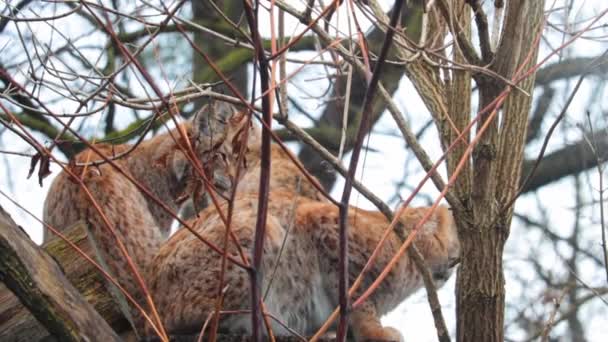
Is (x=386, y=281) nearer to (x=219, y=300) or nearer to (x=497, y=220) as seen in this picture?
(x=497, y=220)

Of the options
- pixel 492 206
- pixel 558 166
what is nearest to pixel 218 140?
pixel 492 206

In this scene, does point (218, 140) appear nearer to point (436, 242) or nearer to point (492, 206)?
point (436, 242)

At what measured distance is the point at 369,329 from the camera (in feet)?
14.9

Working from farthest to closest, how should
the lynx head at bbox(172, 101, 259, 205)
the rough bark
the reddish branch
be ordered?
1. the lynx head at bbox(172, 101, 259, 205)
2. the rough bark
3. the reddish branch

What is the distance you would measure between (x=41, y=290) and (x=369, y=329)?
1968mm

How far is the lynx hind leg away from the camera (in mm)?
4480

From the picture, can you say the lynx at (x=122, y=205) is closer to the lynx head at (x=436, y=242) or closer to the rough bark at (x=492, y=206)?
the lynx head at (x=436, y=242)

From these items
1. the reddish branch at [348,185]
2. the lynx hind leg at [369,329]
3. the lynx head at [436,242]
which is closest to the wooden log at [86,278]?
the lynx hind leg at [369,329]

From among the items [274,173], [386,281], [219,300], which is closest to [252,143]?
[274,173]

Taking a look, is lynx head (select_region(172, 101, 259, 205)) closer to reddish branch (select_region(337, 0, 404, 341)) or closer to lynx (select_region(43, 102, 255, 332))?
lynx (select_region(43, 102, 255, 332))

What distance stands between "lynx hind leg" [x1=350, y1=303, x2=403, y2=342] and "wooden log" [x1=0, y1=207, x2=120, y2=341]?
163 cm

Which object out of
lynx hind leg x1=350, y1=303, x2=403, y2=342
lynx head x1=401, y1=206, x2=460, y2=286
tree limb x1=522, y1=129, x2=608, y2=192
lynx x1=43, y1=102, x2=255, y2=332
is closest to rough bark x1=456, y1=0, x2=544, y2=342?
lynx hind leg x1=350, y1=303, x2=403, y2=342

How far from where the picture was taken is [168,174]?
20.5ft

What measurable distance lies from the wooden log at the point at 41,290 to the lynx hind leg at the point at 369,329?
5.34 feet
